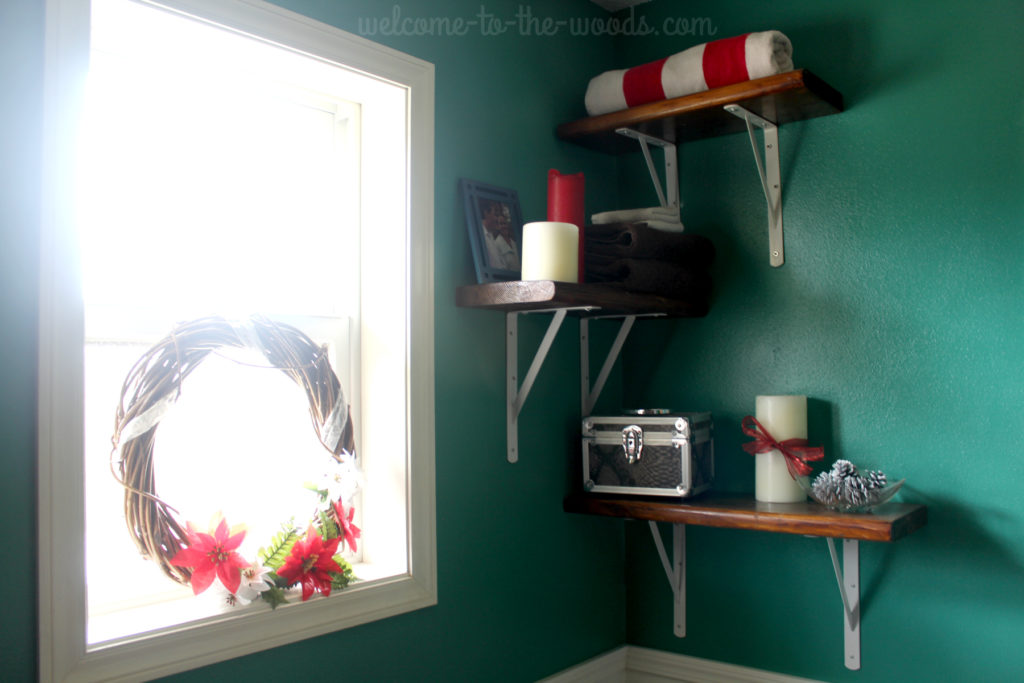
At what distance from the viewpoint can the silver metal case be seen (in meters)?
2.03

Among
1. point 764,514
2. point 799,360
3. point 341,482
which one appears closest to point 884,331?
point 799,360

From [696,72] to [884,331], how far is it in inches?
29.7

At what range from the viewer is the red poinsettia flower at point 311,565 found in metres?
1.59

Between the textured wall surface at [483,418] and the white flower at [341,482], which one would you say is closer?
the textured wall surface at [483,418]

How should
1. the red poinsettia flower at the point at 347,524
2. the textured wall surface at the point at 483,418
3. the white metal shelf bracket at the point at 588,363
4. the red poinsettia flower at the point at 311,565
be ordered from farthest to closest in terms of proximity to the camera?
the white metal shelf bracket at the point at 588,363 → the red poinsettia flower at the point at 347,524 → the red poinsettia flower at the point at 311,565 → the textured wall surface at the point at 483,418

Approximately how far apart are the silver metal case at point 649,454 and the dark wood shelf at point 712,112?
734 millimetres

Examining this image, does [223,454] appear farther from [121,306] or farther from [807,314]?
[807,314]

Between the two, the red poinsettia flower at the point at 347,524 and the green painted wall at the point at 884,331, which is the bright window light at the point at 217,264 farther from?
the green painted wall at the point at 884,331

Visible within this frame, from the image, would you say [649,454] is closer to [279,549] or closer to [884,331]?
[884,331]

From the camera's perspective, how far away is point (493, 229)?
6.50ft

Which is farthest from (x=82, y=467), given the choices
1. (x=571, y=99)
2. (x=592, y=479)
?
(x=571, y=99)

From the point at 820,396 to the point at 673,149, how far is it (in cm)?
77

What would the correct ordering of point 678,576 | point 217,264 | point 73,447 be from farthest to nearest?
1. point 678,576
2. point 217,264
3. point 73,447

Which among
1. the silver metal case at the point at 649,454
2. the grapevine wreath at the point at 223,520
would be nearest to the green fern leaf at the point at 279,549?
the grapevine wreath at the point at 223,520
